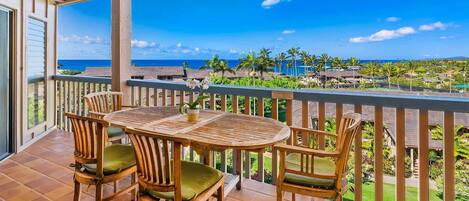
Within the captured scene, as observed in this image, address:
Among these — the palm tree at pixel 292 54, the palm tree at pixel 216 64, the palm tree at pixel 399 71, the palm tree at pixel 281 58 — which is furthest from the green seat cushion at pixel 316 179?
the palm tree at pixel 292 54

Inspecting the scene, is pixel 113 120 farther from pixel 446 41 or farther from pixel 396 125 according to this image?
pixel 446 41

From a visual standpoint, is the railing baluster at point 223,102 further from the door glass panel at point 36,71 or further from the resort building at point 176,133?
the door glass panel at point 36,71

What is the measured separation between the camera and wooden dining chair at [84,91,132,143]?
8.98 ft

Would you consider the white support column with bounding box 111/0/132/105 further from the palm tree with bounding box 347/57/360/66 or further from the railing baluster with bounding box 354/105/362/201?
the palm tree with bounding box 347/57/360/66

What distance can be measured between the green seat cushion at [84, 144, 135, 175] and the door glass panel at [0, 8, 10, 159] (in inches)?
88.3

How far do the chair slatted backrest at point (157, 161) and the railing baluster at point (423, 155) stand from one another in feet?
5.44

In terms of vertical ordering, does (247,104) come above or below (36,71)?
below

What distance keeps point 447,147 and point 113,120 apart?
2.40m

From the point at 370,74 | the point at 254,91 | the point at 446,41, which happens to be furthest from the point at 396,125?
the point at 446,41

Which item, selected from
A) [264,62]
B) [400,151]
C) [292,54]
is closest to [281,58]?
[292,54]

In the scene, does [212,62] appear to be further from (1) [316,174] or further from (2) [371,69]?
(2) [371,69]

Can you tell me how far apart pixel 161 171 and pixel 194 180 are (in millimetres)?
256

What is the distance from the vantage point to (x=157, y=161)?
1.51 metres

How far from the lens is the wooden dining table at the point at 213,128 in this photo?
166 centimetres
